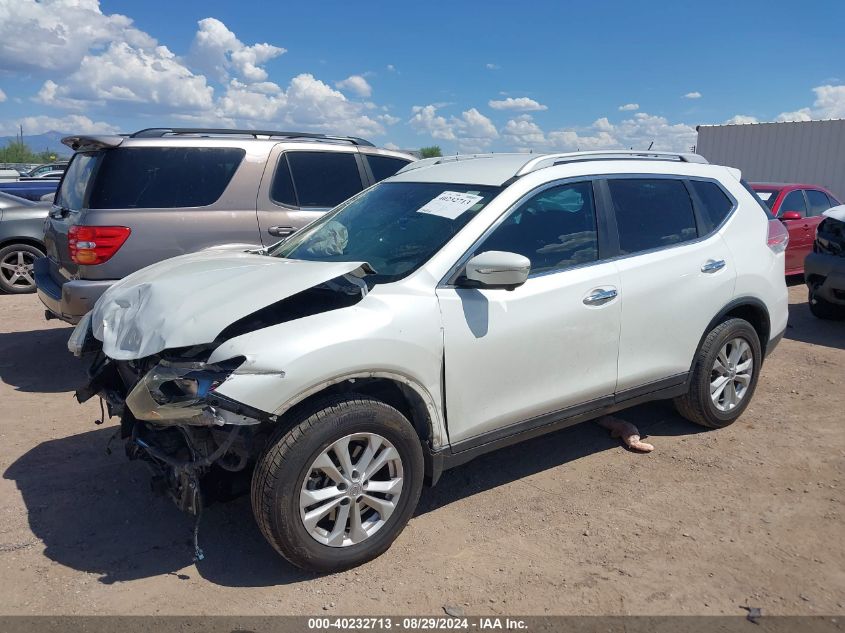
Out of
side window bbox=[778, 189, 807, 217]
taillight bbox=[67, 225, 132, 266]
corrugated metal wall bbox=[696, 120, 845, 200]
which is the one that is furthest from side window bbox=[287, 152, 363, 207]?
corrugated metal wall bbox=[696, 120, 845, 200]

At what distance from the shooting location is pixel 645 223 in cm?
425

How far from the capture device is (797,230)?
10055 millimetres

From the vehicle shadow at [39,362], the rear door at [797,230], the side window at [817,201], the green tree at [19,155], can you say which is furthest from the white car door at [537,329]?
the green tree at [19,155]

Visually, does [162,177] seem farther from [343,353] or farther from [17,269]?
[17,269]

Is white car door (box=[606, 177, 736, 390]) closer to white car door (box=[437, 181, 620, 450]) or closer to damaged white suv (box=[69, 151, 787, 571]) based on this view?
damaged white suv (box=[69, 151, 787, 571])

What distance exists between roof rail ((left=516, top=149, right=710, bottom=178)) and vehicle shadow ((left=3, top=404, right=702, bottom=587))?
6.04ft

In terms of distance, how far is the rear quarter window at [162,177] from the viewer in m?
5.52

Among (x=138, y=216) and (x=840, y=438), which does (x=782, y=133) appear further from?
(x=138, y=216)

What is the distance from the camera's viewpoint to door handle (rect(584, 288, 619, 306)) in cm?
380

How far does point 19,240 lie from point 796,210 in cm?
1128

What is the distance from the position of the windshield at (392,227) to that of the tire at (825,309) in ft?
20.2

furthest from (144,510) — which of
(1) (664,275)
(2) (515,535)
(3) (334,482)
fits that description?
(1) (664,275)

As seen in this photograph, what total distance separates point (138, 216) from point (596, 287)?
146 inches

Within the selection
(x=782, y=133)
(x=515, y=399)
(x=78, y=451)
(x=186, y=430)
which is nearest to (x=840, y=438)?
(x=515, y=399)
